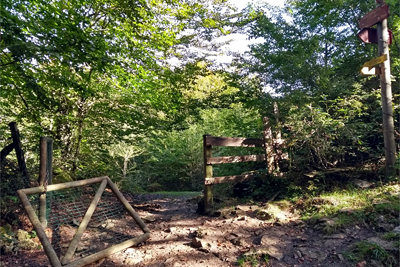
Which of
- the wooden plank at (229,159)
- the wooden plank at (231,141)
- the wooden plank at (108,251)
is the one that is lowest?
the wooden plank at (108,251)

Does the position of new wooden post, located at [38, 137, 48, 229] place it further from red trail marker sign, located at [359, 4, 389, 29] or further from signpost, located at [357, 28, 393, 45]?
red trail marker sign, located at [359, 4, 389, 29]

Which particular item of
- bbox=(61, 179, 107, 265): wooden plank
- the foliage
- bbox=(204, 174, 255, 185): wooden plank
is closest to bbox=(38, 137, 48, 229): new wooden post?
bbox=(61, 179, 107, 265): wooden plank

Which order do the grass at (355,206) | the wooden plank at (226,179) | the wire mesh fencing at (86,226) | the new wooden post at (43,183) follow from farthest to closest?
1. the wooden plank at (226,179)
2. the new wooden post at (43,183)
3. the wire mesh fencing at (86,226)
4. the grass at (355,206)

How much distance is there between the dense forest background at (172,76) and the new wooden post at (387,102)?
1.49 ft

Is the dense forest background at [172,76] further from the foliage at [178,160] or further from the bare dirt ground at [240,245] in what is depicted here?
the foliage at [178,160]

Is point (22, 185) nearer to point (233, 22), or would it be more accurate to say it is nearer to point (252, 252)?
point (252, 252)

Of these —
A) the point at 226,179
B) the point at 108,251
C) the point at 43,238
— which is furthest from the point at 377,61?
the point at 43,238

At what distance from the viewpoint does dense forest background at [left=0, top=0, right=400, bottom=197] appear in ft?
15.3

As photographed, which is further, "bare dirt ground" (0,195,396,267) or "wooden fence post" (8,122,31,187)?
"wooden fence post" (8,122,31,187)

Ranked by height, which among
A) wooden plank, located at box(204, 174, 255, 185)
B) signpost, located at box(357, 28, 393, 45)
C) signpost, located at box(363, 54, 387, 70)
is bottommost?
wooden plank, located at box(204, 174, 255, 185)

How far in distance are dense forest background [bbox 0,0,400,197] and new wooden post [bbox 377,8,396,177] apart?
0.45 metres

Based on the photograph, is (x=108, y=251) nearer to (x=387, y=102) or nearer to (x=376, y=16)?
(x=387, y=102)

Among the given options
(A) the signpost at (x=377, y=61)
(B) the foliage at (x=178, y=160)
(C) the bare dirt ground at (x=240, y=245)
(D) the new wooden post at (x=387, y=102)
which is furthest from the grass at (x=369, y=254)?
(B) the foliage at (x=178, y=160)

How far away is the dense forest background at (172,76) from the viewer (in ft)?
15.3
